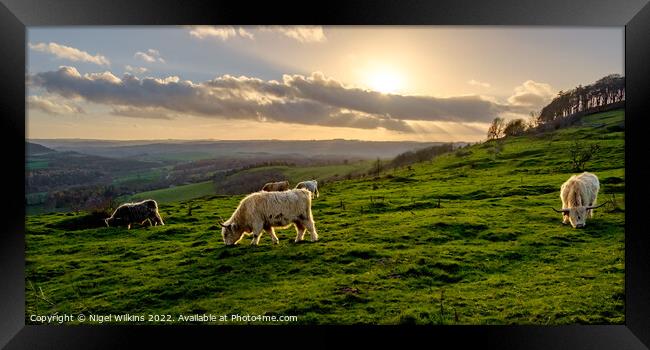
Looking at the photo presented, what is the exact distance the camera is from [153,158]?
12.2m

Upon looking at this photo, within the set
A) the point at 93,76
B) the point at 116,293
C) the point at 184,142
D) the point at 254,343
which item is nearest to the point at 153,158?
the point at 184,142

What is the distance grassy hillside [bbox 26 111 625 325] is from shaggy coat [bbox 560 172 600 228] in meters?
0.29

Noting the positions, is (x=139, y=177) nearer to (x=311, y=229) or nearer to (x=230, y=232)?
(x=230, y=232)

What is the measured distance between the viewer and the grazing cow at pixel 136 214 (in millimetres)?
12781

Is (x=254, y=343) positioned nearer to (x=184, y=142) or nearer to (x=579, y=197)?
(x=184, y=142)

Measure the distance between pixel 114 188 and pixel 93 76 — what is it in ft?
15.0

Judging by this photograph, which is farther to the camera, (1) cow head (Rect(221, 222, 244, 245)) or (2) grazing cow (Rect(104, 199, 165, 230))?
(2) grazing cow (Rect(104, 199, 165, 230))

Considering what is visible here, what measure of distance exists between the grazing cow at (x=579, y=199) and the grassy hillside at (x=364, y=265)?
0.29 m

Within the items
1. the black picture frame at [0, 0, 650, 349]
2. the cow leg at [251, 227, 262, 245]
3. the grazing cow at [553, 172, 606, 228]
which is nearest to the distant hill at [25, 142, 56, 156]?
the black picture frame at [0, 0, 650, 349]

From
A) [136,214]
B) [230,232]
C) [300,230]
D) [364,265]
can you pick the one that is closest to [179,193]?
[136,214]

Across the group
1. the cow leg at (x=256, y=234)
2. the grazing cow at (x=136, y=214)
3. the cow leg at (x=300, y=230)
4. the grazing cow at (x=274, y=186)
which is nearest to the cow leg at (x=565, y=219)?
the cow leg at (x=300, y=230)

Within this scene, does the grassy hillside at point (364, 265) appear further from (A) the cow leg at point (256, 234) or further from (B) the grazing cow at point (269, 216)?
(B) the grazing cow at point (269, 216)

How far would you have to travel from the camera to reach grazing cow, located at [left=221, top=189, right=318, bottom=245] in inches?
388

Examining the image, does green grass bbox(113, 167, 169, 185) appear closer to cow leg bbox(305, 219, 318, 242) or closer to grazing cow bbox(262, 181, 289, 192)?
grazing cow bbox(262, 181, 289, 192)
